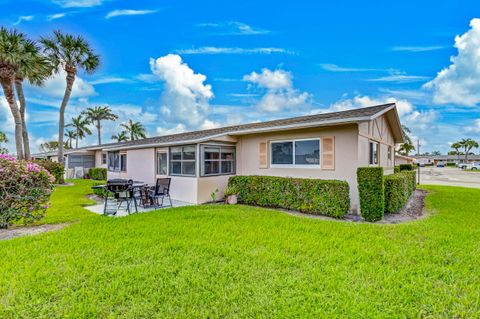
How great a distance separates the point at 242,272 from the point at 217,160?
7.57 m

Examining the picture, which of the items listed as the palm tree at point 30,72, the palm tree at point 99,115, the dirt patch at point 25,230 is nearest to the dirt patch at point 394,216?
the dirt patch at point 25,230

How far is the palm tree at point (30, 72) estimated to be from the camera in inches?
629

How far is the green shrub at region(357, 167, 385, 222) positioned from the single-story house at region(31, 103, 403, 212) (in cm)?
81

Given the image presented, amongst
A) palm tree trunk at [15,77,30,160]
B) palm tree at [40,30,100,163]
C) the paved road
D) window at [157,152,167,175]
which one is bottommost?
the paved road

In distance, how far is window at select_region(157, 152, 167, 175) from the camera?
39.2 feet

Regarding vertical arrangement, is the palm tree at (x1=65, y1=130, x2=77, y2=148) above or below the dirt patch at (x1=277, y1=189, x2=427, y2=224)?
above

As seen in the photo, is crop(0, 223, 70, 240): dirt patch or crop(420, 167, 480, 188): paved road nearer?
crop(0, 223, 70, 240): dirt patch

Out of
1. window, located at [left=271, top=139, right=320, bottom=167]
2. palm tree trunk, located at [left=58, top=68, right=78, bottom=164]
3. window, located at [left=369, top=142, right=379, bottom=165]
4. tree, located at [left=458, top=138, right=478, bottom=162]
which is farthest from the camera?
tree, located at [left=458, top=138, right=478, bottom=162]

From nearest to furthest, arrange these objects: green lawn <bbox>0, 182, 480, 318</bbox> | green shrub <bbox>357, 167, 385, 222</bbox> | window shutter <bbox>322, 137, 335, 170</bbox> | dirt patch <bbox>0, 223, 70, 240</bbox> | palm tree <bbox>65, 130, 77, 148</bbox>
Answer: green lawn <bbox>0, 182, 480, 318</bbox>
dirt patch <bbox>0, 223, 70, 240</bbox>
green shrub <bbox>357, 167, 385, 222</bbox>
window shutter <bbox>322, 137, 335, 170</bbox>
palm tree <bbox>65, 130, 77, 148</bbox>

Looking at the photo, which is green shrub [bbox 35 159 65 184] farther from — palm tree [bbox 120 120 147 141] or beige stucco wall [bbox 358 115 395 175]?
palm tree [bbox 120 120 147 141]

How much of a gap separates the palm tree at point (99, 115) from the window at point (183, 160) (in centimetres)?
3592

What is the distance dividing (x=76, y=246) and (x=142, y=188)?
5246mm

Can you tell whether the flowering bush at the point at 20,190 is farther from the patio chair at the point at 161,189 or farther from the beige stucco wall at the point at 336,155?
the beige stucco wall at the point at 336,155

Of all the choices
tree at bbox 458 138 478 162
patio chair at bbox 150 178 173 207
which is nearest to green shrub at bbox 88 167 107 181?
patio chair at bbox 150 178 173 207
